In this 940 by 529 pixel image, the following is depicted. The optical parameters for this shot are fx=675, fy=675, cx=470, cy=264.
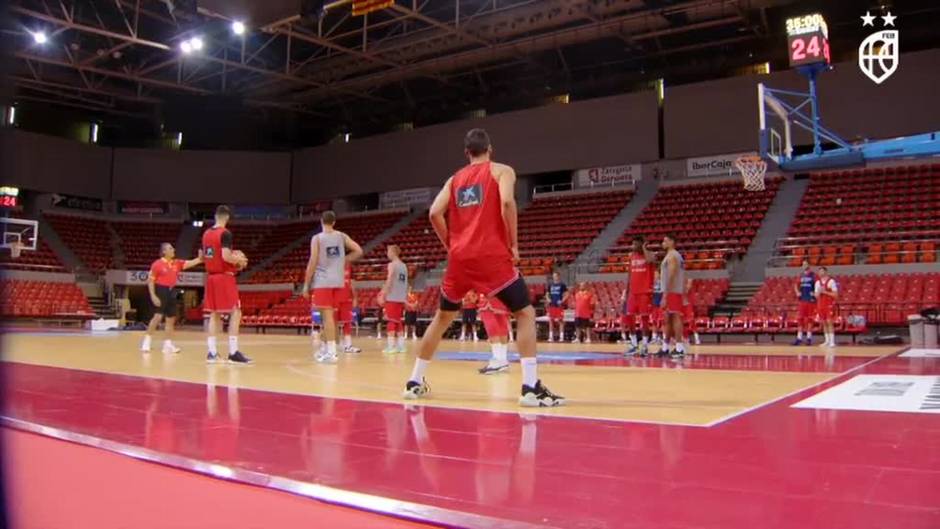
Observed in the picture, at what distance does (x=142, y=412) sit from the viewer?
387cm

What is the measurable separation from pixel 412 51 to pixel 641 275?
1737 centimetres

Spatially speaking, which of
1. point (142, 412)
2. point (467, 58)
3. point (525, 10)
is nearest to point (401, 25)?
point (467, 58)

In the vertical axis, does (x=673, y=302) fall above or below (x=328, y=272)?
below

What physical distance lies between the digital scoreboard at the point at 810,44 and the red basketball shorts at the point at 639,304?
8.20 m

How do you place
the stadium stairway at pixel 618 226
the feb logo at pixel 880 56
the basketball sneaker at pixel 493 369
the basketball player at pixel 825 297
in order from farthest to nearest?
the stadium stairway at pixel 618 226, the feb logo at pixel 880 56, the basketball player at pixel 825 297, the basketball sneaker at pixel 493 369

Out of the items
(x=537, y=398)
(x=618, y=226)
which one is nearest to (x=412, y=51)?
(x=618, y=226)

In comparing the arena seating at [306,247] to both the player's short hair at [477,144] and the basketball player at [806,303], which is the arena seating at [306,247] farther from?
the player's short hair at [477,144]

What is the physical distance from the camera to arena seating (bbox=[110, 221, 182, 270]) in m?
29.8

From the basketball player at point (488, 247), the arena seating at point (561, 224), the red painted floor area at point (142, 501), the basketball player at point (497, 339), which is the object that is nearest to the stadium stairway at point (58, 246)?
the arena seating at point (561, 224)

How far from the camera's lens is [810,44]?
48.3 ft

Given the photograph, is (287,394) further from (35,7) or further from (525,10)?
(35,7)

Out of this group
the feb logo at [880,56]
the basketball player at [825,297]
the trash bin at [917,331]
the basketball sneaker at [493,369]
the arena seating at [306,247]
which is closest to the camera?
the basketball sneaker at [493,369]

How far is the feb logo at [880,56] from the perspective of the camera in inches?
807

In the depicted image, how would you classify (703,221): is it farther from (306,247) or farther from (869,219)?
(306,247)
